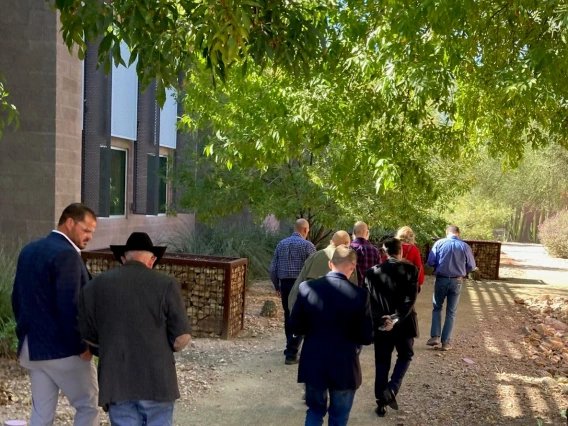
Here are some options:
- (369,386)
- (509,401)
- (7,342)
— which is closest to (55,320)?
(7,342)

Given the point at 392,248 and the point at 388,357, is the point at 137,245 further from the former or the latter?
the point at 388,357

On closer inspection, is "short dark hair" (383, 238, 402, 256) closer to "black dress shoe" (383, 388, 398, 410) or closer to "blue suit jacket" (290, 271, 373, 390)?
"black dress shoe" (383, 388, 398, 410)

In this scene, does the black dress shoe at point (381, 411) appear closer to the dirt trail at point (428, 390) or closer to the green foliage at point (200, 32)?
the dirt trail at point (428, 390)

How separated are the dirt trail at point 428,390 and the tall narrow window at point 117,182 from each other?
24.8 ft

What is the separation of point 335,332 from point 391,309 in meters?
1.95

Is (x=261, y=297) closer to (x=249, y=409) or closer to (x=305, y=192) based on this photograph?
(x=305, y=192)

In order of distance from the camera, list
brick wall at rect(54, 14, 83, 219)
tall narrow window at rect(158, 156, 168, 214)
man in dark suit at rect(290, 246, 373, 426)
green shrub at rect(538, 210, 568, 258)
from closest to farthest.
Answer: man in dark suit at rect(290, 246, 373, 426)
brick wall at rect(54, 14, 83, 219)
tall narrow window at rect(158, 156, 168, 214)
green shrub at rect(538, 210, 568, 258)

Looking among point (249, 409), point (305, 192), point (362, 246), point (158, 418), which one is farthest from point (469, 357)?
point (158, 418)

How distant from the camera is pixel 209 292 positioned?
10.9 m

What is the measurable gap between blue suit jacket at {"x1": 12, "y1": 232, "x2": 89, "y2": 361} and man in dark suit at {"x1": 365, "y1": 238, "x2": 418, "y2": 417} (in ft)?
10.8

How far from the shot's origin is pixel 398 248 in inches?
293

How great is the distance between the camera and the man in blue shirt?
1064 cm

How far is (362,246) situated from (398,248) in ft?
6.48

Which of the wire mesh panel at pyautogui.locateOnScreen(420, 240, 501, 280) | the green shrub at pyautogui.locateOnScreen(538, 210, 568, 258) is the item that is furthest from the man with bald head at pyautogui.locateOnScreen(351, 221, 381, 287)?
the green shrub at pyautogui.locateOnScreen(538, 210, 568, 258)
